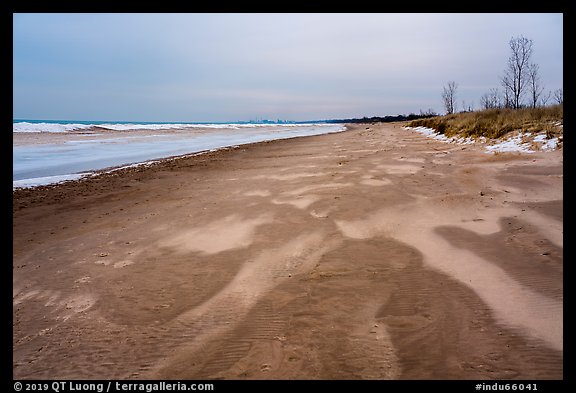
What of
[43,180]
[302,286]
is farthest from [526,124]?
[43,180]

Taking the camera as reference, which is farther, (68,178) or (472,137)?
(472,137)

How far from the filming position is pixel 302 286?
152 inches

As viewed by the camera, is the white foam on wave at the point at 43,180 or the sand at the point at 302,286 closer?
the sand at the point at 302,286

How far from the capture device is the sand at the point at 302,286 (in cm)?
273

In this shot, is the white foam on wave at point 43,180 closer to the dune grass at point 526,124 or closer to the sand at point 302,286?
the sand at point 302,286

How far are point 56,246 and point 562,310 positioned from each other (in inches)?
270

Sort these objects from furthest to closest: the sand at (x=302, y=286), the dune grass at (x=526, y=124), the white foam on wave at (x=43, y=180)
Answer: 1. the dune grass at (x=526, y=124)
2. the white foam on wave at (x=43, y=180)
3. the sand at (x=302, y=286)

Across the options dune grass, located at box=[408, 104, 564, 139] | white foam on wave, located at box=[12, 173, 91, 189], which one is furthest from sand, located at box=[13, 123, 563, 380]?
dune grass, located at box=[408, 104, 564, 139]

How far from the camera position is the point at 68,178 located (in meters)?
11.8

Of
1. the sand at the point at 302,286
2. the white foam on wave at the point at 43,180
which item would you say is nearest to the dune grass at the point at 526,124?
the sand at the point at 302,286
